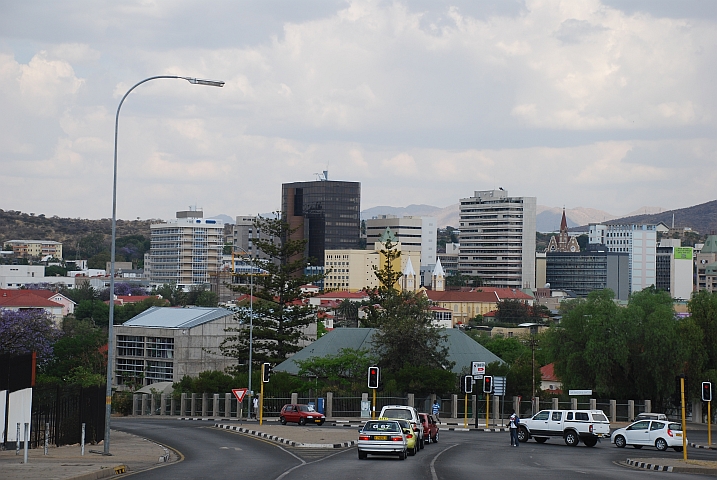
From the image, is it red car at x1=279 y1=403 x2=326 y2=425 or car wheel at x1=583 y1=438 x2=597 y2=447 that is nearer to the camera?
car wheel at x1=583 y1=438 x2=597 y2=447

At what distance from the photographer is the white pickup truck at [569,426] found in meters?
38.8

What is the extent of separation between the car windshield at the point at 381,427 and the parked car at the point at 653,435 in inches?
543

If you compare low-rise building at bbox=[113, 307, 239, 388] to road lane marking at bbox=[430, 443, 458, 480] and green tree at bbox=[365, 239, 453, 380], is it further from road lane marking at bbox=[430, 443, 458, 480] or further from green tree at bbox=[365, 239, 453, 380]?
road lane marking at bbox=[430, 443, 458, 480]

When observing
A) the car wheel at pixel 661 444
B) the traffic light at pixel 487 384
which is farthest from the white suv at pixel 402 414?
the traffic light at pixel 487 384

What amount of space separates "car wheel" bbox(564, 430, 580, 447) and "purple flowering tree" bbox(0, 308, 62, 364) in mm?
42954

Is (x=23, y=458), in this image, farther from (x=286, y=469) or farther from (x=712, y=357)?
(x=712, y=357)

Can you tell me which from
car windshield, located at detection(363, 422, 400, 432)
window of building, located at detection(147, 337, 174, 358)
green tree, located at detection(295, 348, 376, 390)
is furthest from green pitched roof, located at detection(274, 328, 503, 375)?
car windshield, located at detection(363, 422, 400, 432)

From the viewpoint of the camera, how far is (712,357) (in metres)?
60.8

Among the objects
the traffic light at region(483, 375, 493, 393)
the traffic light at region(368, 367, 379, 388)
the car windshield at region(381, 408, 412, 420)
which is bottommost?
the car windshield at region(381, 408, 412, 420)

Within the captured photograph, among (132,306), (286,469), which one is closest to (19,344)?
(286,469)

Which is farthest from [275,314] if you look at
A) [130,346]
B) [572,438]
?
[572,438]

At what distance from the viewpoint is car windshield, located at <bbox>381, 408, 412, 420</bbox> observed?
32.9 metres

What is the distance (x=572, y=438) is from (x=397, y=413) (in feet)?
31.6

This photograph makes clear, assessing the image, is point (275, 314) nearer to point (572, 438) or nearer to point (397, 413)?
point (572, 438)
